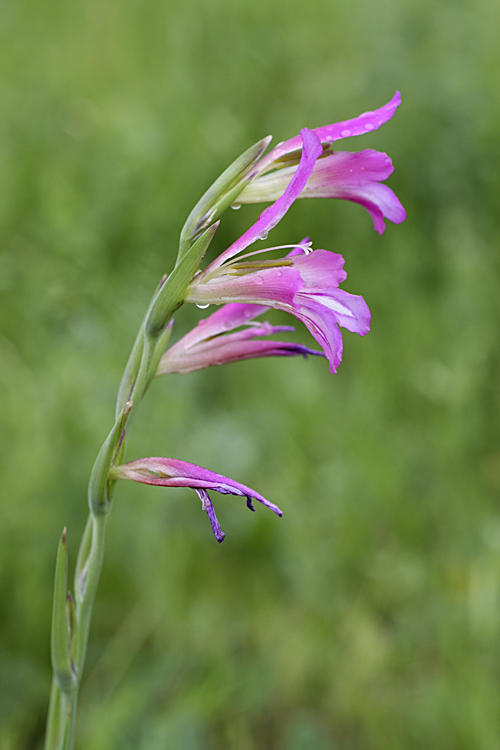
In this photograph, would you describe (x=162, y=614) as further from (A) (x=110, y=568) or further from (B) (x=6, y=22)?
(B) (x=6, y=22)

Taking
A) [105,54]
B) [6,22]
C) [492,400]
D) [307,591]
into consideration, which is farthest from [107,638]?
[6,22]

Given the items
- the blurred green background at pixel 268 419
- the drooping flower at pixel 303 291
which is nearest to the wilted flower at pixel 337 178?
the drooping flower at pixel 303 291

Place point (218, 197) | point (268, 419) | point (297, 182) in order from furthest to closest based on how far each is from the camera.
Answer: point (268, 419) → point (218, 197) → point (297, 182)

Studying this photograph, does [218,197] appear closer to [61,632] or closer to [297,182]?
[297,182]

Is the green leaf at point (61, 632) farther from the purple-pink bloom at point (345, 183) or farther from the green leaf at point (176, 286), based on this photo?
the purple-pink bloom at point (345, 183)

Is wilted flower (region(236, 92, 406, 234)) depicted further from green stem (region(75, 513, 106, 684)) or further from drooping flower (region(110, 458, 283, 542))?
green stem (region(75, 513, 106, 684))

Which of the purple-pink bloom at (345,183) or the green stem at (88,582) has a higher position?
the purple-pink bloom at (345,183)

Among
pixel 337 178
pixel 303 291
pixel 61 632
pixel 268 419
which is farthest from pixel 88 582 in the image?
pixel 268 419
